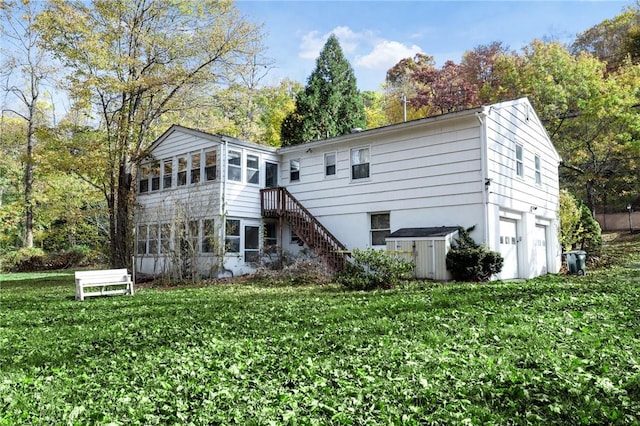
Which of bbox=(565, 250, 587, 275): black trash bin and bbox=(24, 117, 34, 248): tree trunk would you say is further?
bbox=(24, 117, 34, 248): tree trunk

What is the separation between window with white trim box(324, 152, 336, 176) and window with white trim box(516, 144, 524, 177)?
6357 millimetres

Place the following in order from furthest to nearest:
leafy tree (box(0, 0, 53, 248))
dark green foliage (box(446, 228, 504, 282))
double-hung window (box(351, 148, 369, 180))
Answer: leafy tree (box(0, 0, 53, 248)), double-hung window (box(351, 148, 369, 180)), dark green foliage (box(446, 228, 504, 282))

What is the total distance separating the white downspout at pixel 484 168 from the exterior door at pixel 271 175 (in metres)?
8.36

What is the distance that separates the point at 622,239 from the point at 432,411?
2556 centimetres

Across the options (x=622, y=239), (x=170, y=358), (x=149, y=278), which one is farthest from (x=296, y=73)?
(x=170, y=358)

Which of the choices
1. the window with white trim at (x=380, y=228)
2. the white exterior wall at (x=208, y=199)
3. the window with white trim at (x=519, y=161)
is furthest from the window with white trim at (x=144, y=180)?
the window with white trim at (x=519, y=161)

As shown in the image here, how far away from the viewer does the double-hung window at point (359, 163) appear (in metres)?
15.4

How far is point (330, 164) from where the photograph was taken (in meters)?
16.4

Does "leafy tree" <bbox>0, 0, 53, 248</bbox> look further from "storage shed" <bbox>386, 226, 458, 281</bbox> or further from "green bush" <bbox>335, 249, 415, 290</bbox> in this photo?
"storage shed" <bbox>386, 226, 458, 281</bbox>

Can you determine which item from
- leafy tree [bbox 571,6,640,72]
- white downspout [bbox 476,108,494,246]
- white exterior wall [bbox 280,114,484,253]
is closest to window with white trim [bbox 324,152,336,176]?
white exterior wall [bbox 280,114,484,253]

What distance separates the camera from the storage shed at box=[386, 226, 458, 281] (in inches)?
476

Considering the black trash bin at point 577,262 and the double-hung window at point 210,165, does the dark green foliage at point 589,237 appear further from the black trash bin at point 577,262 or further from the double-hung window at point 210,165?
the double-hung window at point 210,165

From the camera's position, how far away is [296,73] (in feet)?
109

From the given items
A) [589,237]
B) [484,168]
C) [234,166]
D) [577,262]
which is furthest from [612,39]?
[234,166]
